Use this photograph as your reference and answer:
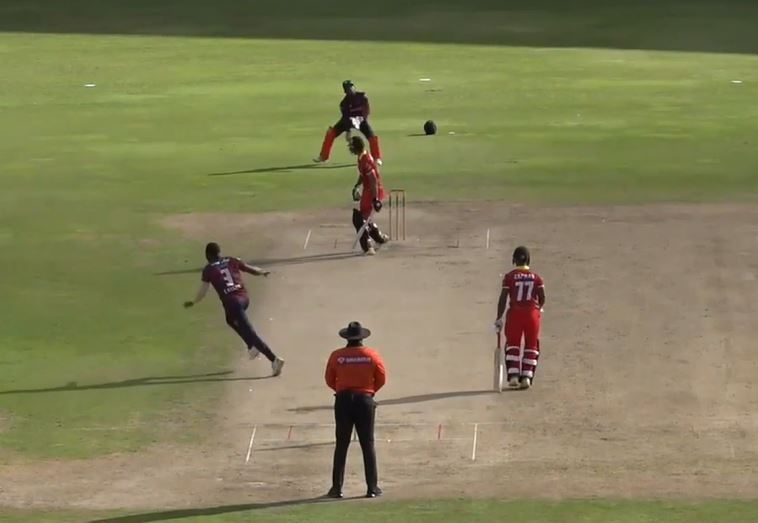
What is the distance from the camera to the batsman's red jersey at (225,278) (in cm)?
2297

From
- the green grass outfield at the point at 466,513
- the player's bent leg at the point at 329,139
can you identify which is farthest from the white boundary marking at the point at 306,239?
the green grass outfield at the point at 466,513

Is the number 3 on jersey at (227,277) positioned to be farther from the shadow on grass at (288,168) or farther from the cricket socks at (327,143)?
the cricket socks at (327,143)

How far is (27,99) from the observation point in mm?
44875

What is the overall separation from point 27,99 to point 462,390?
24.8m

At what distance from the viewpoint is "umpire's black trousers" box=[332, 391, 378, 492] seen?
738 inches

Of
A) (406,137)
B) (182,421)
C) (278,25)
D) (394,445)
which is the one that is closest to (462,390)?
(394,445)

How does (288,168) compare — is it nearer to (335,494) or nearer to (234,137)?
(234,137)

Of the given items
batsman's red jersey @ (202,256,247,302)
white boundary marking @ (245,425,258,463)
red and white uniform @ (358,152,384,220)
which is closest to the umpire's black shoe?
white boundary marking @ (245,425,258,463)

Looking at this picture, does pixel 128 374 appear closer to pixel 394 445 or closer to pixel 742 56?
pixel 394 445

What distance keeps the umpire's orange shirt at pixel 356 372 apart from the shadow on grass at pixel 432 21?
1363 inches

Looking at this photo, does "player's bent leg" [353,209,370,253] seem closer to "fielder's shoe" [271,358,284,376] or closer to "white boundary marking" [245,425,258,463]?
"fielder's shoe" [271,358,284,376]

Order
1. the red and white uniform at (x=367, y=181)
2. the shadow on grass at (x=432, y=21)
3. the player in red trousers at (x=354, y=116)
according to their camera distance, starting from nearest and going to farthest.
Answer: the red and white uniform at (x=367, y=181)
the player in red trousers at (x=354, y=116)
the shadow on grass at (x=432, y=21)

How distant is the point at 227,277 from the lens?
22984 mm

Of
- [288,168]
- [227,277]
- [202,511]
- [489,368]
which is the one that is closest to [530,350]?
[489,368]
